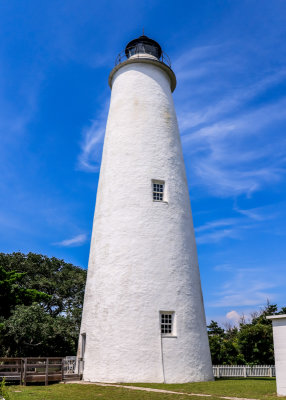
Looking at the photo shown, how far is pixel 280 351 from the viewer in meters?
11.7

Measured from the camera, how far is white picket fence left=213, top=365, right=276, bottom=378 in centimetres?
2131

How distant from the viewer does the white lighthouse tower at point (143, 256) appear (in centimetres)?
1490

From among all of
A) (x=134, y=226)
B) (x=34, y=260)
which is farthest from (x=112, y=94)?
(x=34, y=260)

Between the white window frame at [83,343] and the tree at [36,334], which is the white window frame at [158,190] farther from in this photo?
the tree at [36,334]

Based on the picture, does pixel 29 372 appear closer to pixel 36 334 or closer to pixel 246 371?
pixel 36 334

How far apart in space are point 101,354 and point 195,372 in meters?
3.98

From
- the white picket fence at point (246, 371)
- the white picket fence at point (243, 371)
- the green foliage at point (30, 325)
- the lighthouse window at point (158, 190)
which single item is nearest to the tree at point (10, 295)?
the green foliage at point (30, 325)

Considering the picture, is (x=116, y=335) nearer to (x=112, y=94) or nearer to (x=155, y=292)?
(x=155, y=292)

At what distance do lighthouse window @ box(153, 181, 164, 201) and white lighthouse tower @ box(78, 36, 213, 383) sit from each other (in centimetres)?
5

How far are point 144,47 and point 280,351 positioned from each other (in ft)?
59.2

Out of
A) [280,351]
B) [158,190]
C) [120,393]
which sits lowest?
[120,393]

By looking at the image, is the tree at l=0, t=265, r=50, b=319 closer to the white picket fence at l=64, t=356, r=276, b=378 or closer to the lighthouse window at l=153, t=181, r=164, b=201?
the white picket fence at l=64, t=356, r=276, b=378

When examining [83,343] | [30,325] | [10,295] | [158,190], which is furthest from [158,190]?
[10,295]

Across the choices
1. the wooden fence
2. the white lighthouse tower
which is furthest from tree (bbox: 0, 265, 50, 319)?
the white lighthouse tower
